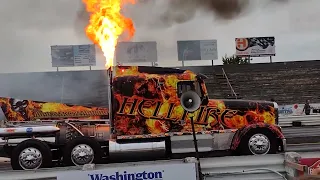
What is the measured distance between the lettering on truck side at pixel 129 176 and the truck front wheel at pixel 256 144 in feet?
19.9

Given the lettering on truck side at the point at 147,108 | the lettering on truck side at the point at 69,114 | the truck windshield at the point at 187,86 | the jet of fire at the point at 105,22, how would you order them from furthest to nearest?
the jet of fire at the point at 105,22 < the lettering on truck side at the point at 69,114 < the truck windshield at the point at 187,86 < the lettering on truck side at the point at 147,108

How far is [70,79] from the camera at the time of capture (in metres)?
36.9

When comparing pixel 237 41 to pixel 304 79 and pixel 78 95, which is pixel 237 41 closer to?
pixel 304 79

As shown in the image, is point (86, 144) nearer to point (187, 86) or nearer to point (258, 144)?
point (187, 86)

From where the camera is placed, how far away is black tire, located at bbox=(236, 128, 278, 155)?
35.5ft

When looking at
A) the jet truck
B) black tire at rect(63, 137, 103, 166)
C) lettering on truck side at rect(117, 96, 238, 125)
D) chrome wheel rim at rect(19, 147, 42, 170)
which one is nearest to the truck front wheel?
the jet truck

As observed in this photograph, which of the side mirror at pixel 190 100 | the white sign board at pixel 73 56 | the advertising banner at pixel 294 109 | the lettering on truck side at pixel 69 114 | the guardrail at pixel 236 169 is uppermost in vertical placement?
the white sign board at pixel 73 56

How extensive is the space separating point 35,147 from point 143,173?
638cm

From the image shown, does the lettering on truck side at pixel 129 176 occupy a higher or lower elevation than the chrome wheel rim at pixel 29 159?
higher

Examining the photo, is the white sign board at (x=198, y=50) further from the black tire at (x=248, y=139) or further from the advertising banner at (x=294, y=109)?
the black tire at (x=248, y=139)

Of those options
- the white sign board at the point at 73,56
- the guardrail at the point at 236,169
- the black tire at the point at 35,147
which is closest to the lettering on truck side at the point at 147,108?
the black tire at the point at 35,147

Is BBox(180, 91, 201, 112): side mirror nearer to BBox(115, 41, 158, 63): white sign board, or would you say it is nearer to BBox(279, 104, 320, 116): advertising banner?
BBox(279, 104, 320, 116): advertising banner

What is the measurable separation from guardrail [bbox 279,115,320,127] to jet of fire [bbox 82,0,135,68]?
11.9 m

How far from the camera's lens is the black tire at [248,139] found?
1081cm
